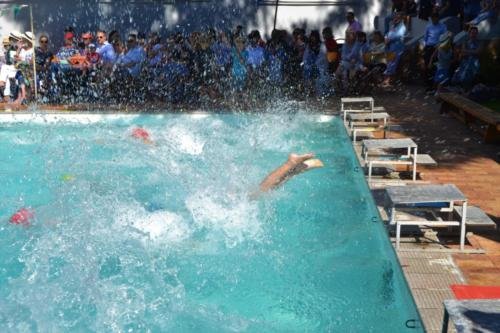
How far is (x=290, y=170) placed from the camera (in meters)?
6.66

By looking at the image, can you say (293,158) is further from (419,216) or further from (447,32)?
(447,32)

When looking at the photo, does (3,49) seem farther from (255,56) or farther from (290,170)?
(290,170)

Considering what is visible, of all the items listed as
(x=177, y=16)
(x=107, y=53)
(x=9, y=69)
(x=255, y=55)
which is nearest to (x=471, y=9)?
(x=255, y=55)

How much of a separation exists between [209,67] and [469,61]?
5.17 meters

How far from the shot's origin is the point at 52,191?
743 centimetres

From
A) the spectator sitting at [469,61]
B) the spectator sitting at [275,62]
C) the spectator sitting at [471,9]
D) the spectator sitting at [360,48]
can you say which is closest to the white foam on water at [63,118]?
the spectator sitting at [275,62]

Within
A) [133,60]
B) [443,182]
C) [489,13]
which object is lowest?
[443,182]

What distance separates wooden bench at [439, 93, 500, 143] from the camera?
8320 millimetres

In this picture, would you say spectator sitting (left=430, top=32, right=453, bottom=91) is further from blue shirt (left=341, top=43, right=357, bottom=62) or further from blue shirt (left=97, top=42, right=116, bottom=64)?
blue shirt (left=97, top=42, right=116, bottom=64)

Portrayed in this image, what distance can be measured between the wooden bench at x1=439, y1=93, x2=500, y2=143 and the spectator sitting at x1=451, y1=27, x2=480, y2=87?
990 mm

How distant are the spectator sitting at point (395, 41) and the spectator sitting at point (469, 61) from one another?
166 cm

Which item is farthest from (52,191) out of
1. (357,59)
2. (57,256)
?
(357,59)

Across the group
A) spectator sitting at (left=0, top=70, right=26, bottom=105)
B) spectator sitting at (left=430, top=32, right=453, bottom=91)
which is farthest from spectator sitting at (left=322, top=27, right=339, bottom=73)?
spectator sitting at (left=0, top=70, right=26, bottom=105)

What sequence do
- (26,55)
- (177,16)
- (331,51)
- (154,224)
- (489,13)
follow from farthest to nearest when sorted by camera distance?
(177,16) → (331,51) → (26,55) → (489,13) → (154,224)
